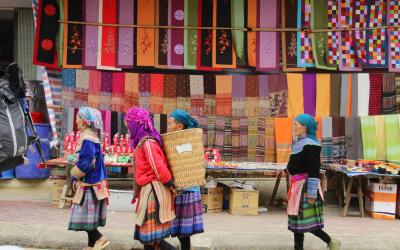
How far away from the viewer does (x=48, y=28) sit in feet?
29.9

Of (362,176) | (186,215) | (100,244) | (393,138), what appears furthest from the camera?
(393,138)

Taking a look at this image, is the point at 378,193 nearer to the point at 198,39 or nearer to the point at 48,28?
Answer: the point at 198,39

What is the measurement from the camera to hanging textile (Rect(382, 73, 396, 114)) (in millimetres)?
9188

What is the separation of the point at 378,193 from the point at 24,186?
19.3 ft

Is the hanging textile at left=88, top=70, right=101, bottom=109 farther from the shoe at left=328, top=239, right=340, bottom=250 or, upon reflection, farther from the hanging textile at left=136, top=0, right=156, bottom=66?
the shoe at left=328, top=239, right=340, bottom=250

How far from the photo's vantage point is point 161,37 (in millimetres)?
9367

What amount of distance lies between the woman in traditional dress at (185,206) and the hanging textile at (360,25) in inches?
211

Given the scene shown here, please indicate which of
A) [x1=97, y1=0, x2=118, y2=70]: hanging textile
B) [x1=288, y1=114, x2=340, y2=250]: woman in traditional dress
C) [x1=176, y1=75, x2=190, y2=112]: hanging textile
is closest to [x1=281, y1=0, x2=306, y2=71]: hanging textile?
[x1=176, y1=75, x2=190, y2=112]: hanging textile

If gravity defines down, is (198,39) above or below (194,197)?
above

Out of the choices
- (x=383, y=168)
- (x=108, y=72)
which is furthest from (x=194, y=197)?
(x=108, y=72)

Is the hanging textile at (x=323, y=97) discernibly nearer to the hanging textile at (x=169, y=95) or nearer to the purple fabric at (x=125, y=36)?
the hanging textile at (x=169, y=95)

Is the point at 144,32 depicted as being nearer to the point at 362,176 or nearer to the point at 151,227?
the point at 362,176

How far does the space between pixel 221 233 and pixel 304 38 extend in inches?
180

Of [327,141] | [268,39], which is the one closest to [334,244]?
[327,141]
